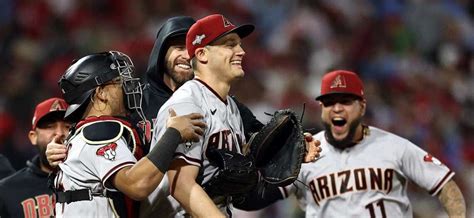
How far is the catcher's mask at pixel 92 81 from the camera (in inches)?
175

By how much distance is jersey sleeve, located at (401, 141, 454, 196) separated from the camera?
20.0 feet

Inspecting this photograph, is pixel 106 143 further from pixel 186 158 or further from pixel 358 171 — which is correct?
pixel 358 171

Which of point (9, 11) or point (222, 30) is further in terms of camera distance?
point (9, 11)

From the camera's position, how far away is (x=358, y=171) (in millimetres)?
6156

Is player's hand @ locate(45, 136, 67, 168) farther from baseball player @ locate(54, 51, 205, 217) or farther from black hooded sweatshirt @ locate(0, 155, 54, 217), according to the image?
black hooded sweatshirt @ locate(0, 155, 54, 217)

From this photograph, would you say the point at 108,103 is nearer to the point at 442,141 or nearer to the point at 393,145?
the point at 393,145

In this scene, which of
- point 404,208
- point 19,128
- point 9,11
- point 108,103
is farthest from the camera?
point 9,11

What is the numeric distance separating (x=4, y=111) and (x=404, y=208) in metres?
4.77

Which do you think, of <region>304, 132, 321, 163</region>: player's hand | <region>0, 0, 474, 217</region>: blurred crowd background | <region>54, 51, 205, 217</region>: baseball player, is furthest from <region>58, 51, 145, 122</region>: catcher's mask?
<region>0, 0, 474, 217</region>: blurred crowd background

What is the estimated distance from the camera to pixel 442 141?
9758 millimetres

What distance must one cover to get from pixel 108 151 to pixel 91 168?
124mm

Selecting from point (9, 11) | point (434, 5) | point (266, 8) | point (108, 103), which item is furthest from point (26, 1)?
point (108, 103)

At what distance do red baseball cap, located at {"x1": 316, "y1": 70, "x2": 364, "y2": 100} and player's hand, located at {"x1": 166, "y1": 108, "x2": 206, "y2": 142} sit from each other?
2.08 m

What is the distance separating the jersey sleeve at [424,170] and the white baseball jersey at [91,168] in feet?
7.79
